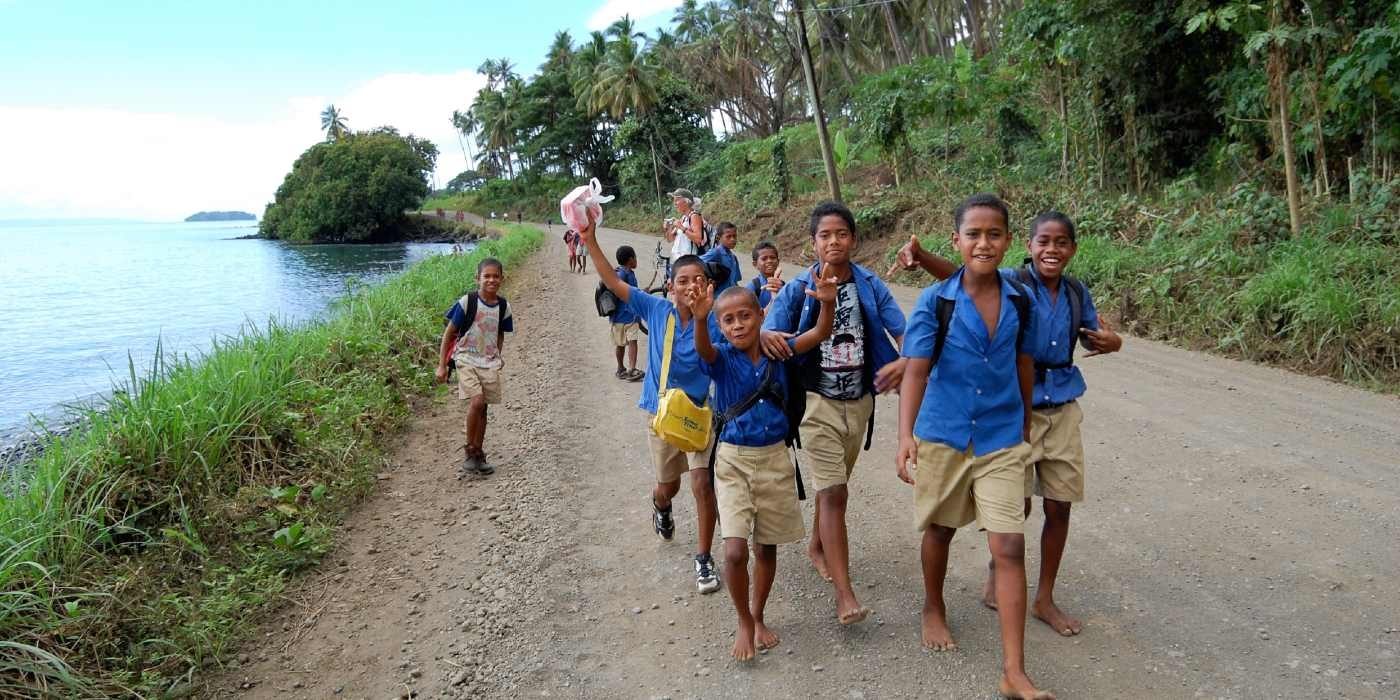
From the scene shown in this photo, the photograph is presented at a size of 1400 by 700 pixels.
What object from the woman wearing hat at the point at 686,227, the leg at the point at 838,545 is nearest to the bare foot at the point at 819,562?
the leg at the point at 838,545

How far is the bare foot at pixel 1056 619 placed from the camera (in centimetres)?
322

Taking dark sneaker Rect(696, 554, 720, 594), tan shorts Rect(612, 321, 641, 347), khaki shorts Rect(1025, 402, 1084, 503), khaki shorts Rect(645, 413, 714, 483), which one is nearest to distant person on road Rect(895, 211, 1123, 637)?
khaki shorts Rect(1025, 402, 1084, 503)

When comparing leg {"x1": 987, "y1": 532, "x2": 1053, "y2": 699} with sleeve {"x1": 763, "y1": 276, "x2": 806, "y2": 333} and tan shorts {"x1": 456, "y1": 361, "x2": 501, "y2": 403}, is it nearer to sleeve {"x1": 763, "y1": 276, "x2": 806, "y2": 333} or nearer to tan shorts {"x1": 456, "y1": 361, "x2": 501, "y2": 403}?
sleeve {"x1": 763, "y1": 276, "x2": 806, "y2": 333}

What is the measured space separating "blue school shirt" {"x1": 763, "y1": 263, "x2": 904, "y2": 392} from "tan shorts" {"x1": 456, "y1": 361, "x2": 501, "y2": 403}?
3.11 metres

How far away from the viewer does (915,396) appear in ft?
9.58

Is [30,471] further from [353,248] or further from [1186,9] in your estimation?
[353,248]

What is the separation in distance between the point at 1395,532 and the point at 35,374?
800 inches

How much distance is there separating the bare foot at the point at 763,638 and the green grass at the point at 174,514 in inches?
94.9

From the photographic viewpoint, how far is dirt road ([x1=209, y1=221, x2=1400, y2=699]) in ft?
10.1

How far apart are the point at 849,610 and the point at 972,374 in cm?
109

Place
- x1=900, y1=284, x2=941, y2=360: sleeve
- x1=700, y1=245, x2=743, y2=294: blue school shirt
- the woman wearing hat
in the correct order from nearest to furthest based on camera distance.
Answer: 1. x1=900, y1=284, x2=941, y2=360: sleeve
2. x1=700, y1=245, x2=743, y2=294: blue school shirt
3. the woman wearing hat

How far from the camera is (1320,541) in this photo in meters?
3.90

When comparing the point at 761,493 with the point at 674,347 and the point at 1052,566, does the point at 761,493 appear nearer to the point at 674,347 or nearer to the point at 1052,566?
the point at 674,347

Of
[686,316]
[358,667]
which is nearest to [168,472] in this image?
[358,667]
